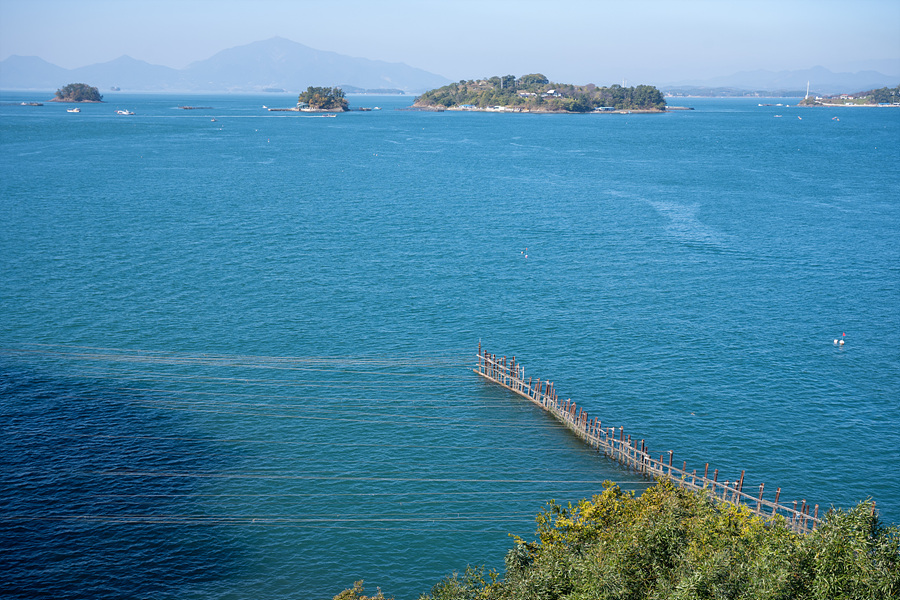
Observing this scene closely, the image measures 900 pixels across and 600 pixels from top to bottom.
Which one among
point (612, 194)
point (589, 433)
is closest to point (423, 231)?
point (612, 194)

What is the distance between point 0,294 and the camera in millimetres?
78062

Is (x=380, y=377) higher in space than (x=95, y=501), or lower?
higher

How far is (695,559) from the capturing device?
25609mm

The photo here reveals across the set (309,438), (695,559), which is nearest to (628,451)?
(309,438)

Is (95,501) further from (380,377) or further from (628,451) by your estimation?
(628,451)

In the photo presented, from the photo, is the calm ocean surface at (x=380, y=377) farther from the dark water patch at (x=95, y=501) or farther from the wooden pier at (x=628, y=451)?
the wooden pier at (x=628, y=451)

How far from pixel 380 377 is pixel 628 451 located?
73.4 ft

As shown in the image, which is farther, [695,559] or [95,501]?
[95,501]

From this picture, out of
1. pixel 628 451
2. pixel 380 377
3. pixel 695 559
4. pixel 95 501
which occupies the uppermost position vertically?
pixel 695 559

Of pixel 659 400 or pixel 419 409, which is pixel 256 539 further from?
pixel 659 400

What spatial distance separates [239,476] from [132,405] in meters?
14.0

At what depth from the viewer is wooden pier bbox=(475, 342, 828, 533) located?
44.5m

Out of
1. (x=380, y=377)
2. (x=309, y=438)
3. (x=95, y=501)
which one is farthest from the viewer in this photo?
(x=380, y=377)

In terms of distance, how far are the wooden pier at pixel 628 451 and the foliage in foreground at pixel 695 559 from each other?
9.69 metres
